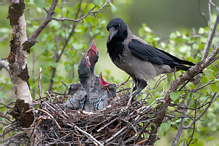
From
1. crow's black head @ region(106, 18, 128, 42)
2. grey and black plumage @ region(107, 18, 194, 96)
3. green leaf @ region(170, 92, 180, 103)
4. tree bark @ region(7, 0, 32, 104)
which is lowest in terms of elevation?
green leaf @ region(170, 92, 180, 103)

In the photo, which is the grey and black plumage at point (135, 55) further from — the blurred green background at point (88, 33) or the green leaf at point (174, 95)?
the green leaf at point (174, 95)

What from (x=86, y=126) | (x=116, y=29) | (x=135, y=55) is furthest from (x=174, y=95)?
(x=116, y=29)

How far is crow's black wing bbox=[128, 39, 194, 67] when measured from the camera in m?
5.88

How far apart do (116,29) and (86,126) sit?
6.26 feet

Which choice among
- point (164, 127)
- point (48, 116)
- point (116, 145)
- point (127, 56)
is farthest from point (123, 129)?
point (127, 56)

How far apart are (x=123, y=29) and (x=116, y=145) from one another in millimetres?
2234

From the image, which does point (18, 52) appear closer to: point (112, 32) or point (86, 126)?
point (86, 126)

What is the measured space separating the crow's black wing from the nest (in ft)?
4.33

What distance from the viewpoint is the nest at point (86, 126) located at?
434 cm

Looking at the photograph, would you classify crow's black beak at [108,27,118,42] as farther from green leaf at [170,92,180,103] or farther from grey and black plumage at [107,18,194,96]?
green leaf at [170,92,180,103]

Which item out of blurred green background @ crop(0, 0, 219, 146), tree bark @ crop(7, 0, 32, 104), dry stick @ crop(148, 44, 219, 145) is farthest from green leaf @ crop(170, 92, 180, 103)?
tree bark @ crop(7, 0, 32, 104)

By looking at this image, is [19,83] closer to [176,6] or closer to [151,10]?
[151,10]

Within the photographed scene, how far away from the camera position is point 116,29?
5.83m

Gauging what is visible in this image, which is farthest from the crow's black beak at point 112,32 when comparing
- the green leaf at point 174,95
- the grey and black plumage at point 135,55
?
the green leaf at point 174,95
